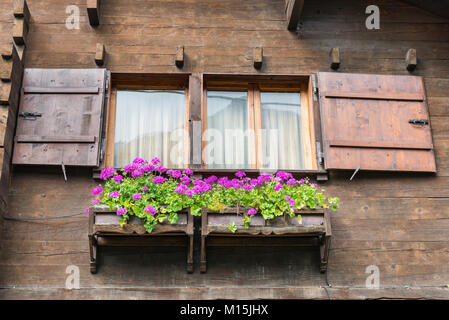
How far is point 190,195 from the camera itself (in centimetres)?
494

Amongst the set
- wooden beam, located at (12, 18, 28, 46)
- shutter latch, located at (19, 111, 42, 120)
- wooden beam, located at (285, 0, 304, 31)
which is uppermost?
wooden beam, located at (285, 0, 304, 31)

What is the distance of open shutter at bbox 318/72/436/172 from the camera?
5.57 metres

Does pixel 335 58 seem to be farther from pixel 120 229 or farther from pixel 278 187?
pixel 120 229

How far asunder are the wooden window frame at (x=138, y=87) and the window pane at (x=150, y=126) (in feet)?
0.13

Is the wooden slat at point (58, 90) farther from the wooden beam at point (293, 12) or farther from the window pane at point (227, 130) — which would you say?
the wooden beam at point (293, 12)

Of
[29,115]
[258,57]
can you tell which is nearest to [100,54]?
[29,115]

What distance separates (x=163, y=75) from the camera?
19.6 ft

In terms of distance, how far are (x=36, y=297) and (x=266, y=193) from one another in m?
2.02

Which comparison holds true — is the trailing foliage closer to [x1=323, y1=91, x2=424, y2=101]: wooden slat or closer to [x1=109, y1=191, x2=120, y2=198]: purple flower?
[x1=109, y1=191, x2=120, y2=198]: purple flower

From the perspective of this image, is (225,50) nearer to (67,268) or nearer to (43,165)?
(43,165)

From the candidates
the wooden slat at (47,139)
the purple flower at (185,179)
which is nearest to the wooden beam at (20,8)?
the wooden slat at (47,139)

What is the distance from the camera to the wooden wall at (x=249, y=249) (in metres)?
5.12

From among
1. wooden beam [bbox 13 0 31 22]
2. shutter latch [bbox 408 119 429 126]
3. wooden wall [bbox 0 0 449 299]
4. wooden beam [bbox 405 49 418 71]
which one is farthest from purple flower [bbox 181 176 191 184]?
wooden beam [bbox 405 49 418 71]

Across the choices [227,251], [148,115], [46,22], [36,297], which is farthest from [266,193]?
[46,22]
